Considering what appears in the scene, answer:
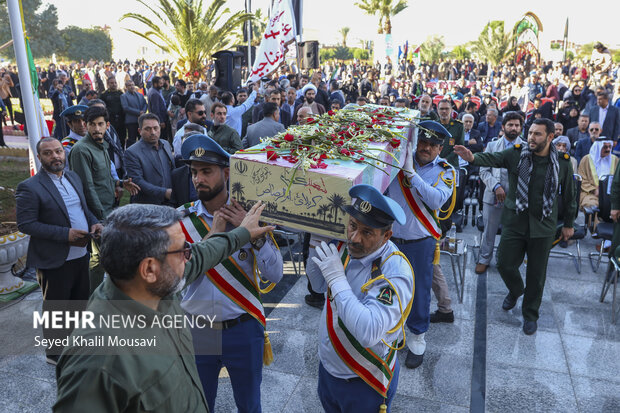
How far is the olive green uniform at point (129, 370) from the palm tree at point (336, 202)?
946 millimetres

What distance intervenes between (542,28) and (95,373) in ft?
143

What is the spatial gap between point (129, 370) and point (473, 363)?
3652mm

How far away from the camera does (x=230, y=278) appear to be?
9.90 feet

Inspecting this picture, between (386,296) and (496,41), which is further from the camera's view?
(496,41)

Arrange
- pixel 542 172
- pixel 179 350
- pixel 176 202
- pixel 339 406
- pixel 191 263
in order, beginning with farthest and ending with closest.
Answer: pixel 176 202, pixel 542 172, pixel 339 406, pixel 191 263, pixel 179 350

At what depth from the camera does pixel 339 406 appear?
9.04ft

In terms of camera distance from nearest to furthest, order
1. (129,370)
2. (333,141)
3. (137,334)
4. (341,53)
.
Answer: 1. (129,370)
2. (137,334)
3. (333,141)
4. (341,53)

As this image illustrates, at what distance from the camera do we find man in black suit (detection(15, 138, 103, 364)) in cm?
404

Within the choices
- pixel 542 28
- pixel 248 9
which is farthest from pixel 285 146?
pixel 542 28

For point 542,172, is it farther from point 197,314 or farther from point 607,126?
point 607,126

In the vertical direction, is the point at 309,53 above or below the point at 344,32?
below

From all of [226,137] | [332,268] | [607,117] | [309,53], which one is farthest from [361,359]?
[309,53]

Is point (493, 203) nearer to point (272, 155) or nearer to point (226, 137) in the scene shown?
point (226, 137)

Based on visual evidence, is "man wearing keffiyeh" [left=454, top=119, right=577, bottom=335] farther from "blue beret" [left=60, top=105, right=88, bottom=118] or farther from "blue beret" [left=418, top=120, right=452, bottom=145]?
"blue beret" [left=60, top=105, right=88, bottom=118]
